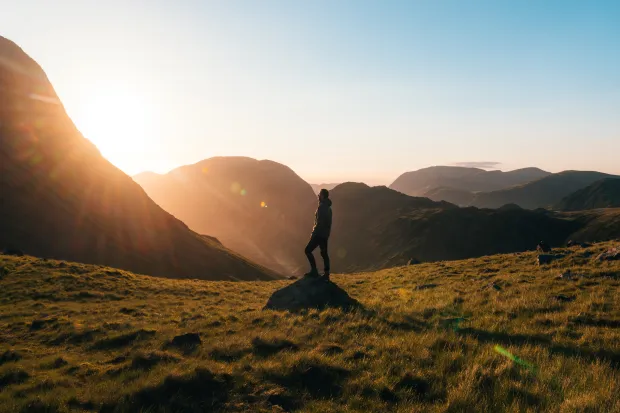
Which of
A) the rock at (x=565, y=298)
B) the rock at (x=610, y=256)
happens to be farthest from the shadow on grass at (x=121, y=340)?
the rock at (x=610, y=256)

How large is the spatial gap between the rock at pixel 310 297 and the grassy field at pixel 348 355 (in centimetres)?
107

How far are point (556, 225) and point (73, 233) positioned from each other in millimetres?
176981

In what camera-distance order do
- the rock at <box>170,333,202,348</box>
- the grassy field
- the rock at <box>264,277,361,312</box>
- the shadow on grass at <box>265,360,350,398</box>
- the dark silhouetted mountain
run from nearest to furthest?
the grassy field
the shadow on grass at <box>265,360,350,398</box>
the rock at <box>170,333,202,348</box>
the rock at <box>264,277,361,312</box>
the dark silhouetted mountain

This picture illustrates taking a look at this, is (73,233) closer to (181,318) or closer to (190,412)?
(181,318)

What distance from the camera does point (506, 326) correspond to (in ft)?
33.2

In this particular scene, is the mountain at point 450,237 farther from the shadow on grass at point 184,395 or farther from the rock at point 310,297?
the shadow on grass at point 184,395

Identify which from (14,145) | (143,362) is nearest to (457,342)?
(143,362)

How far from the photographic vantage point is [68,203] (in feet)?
234

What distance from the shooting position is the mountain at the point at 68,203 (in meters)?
62.6

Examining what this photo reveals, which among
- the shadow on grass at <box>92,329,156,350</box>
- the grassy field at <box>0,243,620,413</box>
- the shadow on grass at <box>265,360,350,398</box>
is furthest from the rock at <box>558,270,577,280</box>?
the shadow on grass at <box>92,329,156,350</box>

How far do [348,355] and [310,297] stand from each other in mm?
7842

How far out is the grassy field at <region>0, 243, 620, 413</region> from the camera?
624 centimetres

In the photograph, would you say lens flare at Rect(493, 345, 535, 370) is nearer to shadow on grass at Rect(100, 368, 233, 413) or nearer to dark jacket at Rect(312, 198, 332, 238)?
shadow on grass at Rect(100, 368, 233, 413)

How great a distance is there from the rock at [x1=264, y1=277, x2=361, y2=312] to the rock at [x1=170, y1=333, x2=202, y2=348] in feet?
16.5
